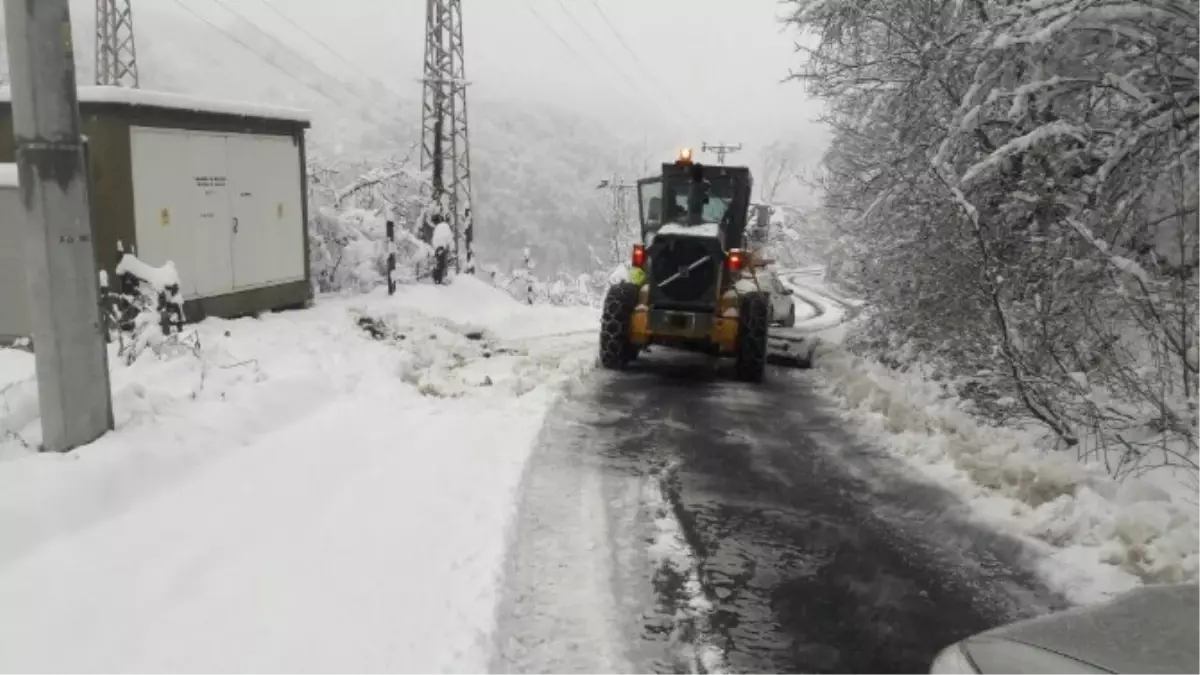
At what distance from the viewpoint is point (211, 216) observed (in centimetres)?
1034

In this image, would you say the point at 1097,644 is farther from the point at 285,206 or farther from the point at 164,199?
the point at 285,206

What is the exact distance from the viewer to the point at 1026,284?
23.5ft

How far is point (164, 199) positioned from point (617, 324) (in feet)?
17.3

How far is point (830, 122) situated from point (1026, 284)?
17.7ft

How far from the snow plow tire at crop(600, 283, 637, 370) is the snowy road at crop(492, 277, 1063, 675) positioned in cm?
284

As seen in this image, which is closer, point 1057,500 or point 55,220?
point 55,220

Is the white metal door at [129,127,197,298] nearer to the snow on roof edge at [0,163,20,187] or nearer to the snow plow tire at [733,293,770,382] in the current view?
the snow on roof edge at [0,163,20,187]

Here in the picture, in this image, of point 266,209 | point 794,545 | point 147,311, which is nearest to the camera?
point 794,545

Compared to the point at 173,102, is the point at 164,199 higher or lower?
lower

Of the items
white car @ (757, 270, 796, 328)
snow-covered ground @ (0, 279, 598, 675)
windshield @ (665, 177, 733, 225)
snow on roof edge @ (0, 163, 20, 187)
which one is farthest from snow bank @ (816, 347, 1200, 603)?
snow on roof edge @ (0, 163, 20, 187)

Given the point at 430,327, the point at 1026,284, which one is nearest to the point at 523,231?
the point at 430,327

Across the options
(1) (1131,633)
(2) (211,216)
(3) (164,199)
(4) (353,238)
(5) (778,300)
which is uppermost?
(3) (164,199)

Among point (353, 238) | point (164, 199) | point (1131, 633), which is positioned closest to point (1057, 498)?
point (1131, 633)

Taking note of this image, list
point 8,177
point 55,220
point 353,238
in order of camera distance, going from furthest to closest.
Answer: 1. point 353,238
2. point 8,177
3. point 55,220
